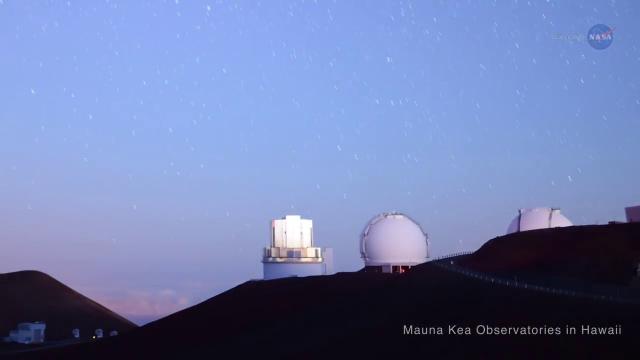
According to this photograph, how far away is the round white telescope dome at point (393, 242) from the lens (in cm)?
6084

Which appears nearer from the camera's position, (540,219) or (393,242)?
(393,242)

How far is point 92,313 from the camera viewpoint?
9212cm

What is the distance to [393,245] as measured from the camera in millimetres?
60844

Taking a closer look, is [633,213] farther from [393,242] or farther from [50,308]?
[50,308]

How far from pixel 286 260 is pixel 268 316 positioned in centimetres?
2103

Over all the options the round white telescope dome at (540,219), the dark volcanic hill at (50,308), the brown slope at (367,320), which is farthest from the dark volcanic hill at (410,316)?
the dark volcanic hill at (50,308)

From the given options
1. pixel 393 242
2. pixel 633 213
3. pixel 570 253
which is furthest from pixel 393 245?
pixel 633 213

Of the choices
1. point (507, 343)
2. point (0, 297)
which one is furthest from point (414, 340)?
point (0, 297)

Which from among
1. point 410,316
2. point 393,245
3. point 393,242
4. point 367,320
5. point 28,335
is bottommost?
point 28,335

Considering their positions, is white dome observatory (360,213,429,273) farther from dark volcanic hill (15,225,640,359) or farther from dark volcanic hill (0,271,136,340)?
dark volcanic hill (0,271,136,340)

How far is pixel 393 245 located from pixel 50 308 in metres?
48.9

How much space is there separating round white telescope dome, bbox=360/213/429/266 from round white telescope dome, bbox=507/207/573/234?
377 inches

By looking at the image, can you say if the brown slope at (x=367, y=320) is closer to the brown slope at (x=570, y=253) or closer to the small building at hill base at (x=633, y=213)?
the brown slope at (x=570, y=253)

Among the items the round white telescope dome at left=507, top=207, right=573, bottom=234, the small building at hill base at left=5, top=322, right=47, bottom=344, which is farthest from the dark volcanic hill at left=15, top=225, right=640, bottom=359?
the small building at hill base at left=5, top=322, right=47, bottom=344
